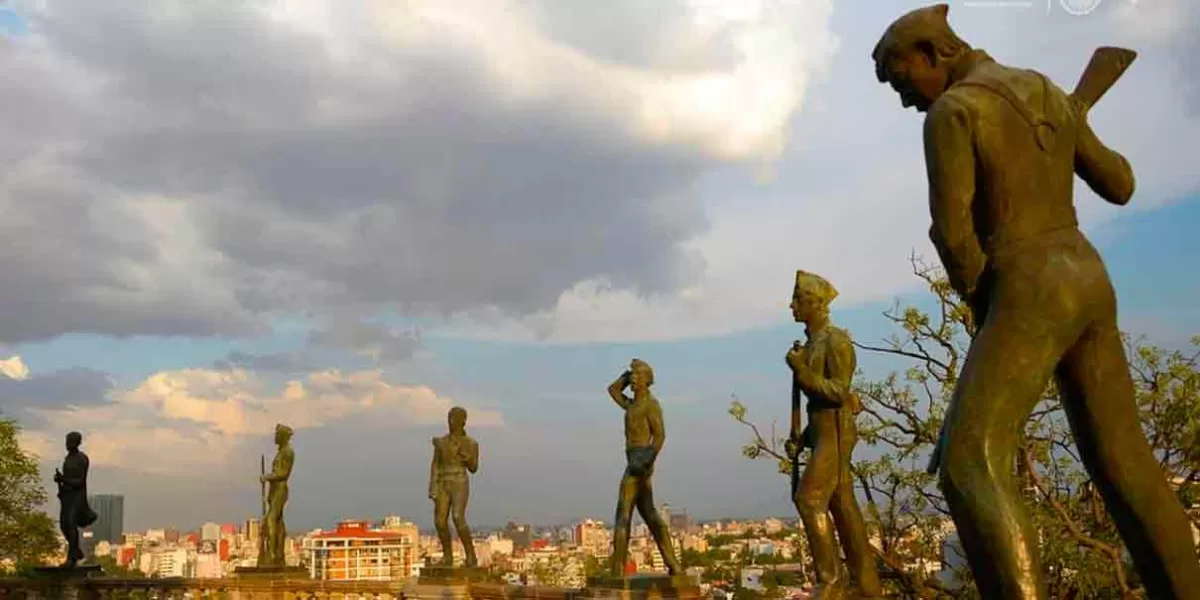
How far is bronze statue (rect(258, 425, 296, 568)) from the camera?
16.5 meters

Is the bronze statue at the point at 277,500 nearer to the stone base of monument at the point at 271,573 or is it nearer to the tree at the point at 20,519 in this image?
the stone base of monument at the point at 271,573

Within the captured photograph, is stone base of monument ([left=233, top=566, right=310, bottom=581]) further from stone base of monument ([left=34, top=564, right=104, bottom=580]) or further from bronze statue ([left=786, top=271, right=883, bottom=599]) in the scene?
bronze statue ([left=786, top=271, right=883, bottom=599])

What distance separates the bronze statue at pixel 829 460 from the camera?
683 cm

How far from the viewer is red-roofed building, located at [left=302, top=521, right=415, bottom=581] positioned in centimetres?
4766

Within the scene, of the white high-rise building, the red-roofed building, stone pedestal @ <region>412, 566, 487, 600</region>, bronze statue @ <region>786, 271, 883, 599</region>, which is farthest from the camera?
the white high-rise building

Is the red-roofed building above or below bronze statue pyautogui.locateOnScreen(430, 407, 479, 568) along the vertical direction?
below

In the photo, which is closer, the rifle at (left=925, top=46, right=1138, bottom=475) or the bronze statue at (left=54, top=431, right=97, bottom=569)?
the rifle at (left=925, top=46, right=1138, bottom=475)

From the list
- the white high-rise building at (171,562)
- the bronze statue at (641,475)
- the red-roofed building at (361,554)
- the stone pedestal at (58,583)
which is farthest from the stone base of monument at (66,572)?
the white high-rise building at (171,562)

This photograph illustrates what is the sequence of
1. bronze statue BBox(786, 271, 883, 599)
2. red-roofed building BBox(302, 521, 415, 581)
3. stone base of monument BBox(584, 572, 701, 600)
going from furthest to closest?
red-roofed building BBox(302, 521, 415, 581), stone base of monument BBox(584, 572, 701, 600), bronze statue BBox(786, 271, 883, 599)

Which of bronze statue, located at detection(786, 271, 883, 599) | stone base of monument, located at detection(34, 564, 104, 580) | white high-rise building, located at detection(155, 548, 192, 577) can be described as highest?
bronze statue, located at detection(786, 271, 883, 599)

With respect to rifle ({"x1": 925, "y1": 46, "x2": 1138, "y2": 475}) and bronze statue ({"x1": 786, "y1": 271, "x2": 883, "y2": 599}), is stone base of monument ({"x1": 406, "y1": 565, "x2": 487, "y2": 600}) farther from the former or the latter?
rifle ({"x1": 925, "y1": 46, "x2": 1138, "y2": 475})

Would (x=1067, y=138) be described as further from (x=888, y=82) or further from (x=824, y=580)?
(x=824, y=580)

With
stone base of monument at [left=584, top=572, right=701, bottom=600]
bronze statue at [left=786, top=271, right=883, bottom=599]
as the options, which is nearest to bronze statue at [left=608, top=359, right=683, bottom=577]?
stone base of monument at [left=584, top=572, right=701, bottom=600]

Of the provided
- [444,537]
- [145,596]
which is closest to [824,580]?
[444,537]
